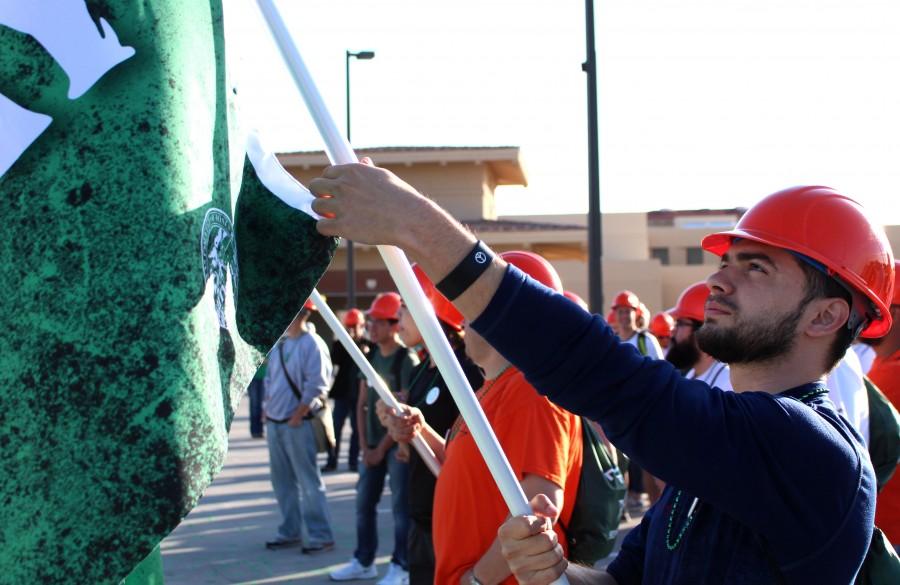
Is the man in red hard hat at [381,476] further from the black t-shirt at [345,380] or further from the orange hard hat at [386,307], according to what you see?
the black t-shirt at [345,380]

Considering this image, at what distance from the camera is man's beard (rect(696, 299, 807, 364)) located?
6.84 ft

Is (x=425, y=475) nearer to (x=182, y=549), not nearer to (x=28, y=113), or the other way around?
(x=28, y=113)

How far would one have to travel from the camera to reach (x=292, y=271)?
184 centimetres

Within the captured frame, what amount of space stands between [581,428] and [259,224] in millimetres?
1924

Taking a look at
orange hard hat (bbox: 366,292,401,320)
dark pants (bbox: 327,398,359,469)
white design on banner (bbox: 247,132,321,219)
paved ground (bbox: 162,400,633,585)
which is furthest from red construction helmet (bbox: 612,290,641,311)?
white design on banner (bbox: 247,132,321,219)

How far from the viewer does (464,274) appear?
1.68 m

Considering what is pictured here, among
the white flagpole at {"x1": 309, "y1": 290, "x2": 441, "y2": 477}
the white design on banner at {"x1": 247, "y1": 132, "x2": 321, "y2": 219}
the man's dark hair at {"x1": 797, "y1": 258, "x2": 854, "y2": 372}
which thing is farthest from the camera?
the white flagpole at {"x1": 309, "y1": 290, "x2": 441, "y2": 477}

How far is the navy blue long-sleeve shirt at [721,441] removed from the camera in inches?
65.9

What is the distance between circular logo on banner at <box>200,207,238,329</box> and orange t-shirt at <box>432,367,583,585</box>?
5.01 feet

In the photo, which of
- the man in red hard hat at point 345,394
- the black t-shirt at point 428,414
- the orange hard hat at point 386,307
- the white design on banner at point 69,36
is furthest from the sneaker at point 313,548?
the white design on banner at point 69,36

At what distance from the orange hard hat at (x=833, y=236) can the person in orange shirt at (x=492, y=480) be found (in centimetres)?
103

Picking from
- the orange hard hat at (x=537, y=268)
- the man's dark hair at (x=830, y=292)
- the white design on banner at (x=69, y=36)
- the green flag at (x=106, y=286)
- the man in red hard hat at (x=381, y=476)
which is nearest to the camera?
the green flag at (x=106, y=286)

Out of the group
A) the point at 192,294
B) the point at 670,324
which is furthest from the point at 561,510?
the point at 670,324

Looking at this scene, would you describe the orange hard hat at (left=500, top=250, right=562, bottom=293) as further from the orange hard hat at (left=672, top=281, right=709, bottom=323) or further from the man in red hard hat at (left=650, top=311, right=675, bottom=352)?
the man in red hard hat at (left=650, top=311, right=675, bottom=352)
